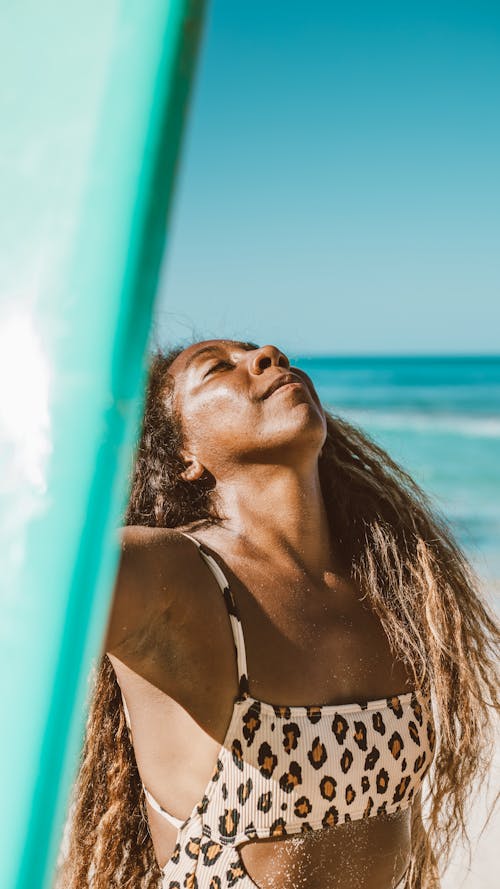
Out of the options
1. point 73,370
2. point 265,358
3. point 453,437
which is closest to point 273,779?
point 265,358

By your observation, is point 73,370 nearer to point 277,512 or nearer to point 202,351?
point 277,512

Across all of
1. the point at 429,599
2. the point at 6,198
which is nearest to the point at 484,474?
the point at 429,599

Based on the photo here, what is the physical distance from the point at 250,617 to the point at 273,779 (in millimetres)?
304

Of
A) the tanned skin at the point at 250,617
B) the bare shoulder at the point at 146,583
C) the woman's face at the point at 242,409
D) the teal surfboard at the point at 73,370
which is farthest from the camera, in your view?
the woman's face at the point at 242,409

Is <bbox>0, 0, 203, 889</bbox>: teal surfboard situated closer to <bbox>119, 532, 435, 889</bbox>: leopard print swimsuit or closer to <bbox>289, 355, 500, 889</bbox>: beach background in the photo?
<bbox>119, 532, 435, 889</bbox>: leopard print swimsuit

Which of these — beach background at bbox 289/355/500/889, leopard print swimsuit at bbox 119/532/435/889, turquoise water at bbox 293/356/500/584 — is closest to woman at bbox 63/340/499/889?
leopard print swimsuit at bbox 119/532/435/889

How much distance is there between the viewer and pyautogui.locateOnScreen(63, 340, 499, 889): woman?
160 centimetres

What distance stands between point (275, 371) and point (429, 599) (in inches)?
27.7

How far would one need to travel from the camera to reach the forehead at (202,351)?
6.98 feet

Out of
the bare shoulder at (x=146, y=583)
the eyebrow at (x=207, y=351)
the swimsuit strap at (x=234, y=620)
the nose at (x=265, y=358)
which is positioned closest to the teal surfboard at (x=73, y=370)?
the bare shoulder at (x=146, y=583)

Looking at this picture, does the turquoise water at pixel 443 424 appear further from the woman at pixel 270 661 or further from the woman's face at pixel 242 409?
the woman's face at pixel 242 409

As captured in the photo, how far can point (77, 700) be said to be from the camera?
64 cm

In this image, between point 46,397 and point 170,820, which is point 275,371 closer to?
point 170,820

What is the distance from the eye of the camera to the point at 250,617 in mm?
1717
